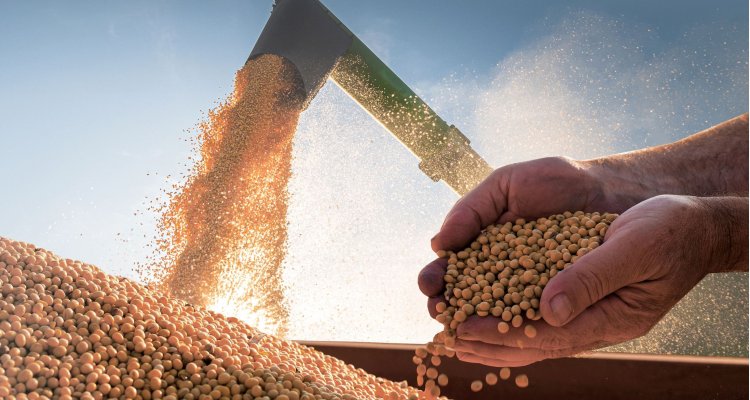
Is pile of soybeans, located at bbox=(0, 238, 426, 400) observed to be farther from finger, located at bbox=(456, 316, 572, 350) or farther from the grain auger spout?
the grain auger spout

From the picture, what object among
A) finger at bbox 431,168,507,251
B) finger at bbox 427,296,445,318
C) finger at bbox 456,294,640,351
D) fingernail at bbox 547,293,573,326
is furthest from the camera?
finger at bbox 431,168,507,251

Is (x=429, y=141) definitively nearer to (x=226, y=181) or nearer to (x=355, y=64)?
(x=355, y=64)

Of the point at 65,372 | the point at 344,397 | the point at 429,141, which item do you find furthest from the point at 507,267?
the point at 429,141

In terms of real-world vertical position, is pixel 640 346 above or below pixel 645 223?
below

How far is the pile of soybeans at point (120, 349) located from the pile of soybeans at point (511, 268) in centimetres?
30

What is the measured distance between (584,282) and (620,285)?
0.10m

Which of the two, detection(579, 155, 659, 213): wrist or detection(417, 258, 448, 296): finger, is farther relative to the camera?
detection(579, 155, 659, 213): wrist

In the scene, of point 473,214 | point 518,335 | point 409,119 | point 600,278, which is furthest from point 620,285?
point 409,119

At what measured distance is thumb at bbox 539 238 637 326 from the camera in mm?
1135

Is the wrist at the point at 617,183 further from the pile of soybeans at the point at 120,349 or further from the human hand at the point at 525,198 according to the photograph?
the pile of soybeans at the point at 120,349

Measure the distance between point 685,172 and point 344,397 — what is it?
3.86 ft

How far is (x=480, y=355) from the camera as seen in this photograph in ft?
4.58

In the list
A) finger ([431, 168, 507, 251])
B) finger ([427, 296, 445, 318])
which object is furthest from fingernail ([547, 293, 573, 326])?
finger ([431, 168, 507, 251])

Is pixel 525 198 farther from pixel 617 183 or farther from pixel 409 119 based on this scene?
pixel 409 119
